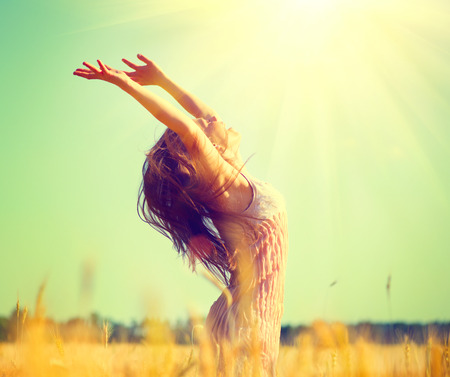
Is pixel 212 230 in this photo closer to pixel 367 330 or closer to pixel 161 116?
pixel 161 116

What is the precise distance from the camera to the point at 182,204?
3.37 m

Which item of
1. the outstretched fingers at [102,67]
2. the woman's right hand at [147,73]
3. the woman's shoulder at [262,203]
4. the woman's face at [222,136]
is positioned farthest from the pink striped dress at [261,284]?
the woman's right hand at [147,73]

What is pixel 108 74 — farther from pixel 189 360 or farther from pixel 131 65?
→ pixel 189 360

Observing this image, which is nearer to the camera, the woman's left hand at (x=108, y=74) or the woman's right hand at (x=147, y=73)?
the woman's left hand at (x=108, y=74)

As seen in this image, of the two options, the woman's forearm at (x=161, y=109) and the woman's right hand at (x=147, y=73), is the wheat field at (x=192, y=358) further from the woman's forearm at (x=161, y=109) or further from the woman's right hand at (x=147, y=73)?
the woman's right hand at (x=147, y=73)

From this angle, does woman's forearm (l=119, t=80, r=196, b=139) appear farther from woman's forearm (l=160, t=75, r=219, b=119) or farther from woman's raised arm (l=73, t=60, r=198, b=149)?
woman's forearm (l=160, t=75, r=219, b=119)

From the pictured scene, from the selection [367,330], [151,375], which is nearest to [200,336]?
[151,375]

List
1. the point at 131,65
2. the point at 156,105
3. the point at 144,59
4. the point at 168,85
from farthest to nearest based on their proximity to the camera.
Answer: the point at 168,85 → the point at 131,65 → the point at 144,59 → the point at 156,105

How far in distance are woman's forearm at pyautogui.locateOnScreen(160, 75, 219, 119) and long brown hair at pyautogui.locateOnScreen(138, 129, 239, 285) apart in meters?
0.71

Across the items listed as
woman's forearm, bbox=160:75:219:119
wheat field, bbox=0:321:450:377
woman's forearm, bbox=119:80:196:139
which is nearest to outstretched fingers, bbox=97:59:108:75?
woman's forearm, bbox=119:80:196:139

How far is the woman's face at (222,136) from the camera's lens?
3346mm

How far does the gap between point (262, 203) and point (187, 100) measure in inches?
54.6

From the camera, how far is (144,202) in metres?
3.51

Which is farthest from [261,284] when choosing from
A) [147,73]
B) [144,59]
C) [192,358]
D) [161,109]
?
[147,73]
